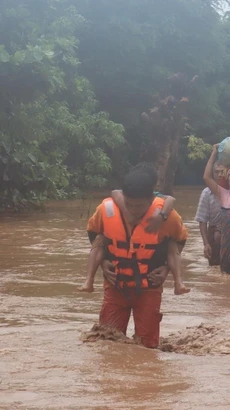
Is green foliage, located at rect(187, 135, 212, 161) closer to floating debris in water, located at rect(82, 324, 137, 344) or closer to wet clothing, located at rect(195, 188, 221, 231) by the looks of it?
wet clothing, located at rect(195, 188, 221, 231)

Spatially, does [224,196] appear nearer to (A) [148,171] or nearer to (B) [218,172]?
(B) [218,172]

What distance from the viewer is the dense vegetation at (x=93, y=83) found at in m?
19.3

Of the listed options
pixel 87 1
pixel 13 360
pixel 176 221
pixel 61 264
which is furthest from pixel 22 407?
pixel 87 1

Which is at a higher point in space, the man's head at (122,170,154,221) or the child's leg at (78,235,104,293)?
the man's head at (122,170,154,221)

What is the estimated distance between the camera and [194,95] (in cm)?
3591

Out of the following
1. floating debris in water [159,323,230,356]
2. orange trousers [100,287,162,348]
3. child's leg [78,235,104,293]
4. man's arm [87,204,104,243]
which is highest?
man's arm [87,204,104,243]

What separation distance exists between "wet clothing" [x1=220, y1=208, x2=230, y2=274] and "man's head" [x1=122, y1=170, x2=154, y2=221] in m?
3.94

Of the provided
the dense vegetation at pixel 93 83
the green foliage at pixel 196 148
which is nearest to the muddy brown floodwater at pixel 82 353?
the dense vegetation at pixel 93 83

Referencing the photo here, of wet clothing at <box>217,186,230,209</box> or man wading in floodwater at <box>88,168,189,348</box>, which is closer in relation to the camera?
man wading in floodwater at <box>88,168,189,348</box>

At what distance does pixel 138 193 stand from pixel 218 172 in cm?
425

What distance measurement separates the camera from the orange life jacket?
545 centimetres

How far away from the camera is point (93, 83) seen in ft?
113

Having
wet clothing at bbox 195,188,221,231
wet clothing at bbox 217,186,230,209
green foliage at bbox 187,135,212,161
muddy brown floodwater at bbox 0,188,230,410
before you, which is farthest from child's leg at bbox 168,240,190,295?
green foliage at bbox 187,135,212,161

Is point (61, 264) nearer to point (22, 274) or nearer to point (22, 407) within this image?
point (22, 274)
